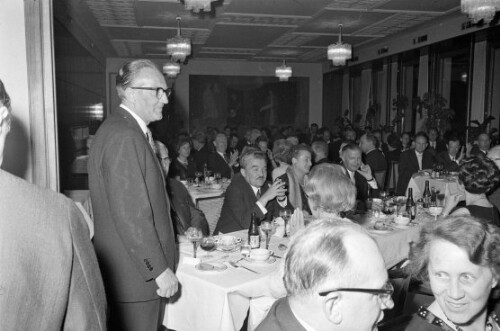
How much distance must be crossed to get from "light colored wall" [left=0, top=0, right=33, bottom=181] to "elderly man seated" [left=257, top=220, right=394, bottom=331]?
2.47m

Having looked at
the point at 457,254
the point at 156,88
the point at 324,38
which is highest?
the point at 324,38

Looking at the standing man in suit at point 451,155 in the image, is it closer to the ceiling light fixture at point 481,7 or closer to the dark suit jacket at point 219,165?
the ceiling light fixture at point 481,7

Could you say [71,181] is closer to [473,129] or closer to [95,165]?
[95,165]

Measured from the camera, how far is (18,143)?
3023mm

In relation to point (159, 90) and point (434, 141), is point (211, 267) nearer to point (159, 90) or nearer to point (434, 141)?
point (159, 90)

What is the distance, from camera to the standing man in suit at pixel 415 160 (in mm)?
7575

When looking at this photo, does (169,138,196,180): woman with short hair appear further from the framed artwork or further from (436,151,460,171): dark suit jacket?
the framed artwork

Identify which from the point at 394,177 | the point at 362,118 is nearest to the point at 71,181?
the point at 394,177

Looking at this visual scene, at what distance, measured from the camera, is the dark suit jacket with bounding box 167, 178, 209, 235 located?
3725mm

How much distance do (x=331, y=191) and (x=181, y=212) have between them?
1443 mm

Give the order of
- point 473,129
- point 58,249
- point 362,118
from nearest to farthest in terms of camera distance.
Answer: point 58,249 < point 473,129 < point 362,118

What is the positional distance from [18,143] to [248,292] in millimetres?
1867

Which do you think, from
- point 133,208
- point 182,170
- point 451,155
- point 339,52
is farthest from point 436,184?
point 133,208

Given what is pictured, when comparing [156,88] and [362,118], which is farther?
[362,118]
